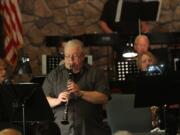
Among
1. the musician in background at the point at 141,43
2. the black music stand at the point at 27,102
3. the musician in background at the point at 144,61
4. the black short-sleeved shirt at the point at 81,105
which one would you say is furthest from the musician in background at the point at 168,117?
the black music stand at the point at 27,102

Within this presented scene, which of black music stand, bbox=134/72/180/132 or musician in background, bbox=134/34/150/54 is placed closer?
black music stand, bbox=134/72/180/132

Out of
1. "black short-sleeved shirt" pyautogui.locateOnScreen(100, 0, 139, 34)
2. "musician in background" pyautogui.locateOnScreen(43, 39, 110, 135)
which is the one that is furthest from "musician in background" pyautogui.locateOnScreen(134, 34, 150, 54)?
"musician in background" pyautogui.locateOnScreen(43, 39, 110, 135)

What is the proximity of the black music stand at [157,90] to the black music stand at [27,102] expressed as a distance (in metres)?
0.90

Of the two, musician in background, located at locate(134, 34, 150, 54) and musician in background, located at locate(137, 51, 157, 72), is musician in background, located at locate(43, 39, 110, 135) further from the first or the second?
musician in background, located at locate(134, 34, 150, 54)

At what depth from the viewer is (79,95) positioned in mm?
5969

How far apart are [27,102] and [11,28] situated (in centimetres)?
369

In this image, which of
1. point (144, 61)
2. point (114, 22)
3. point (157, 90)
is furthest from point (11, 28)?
point (157, 90)

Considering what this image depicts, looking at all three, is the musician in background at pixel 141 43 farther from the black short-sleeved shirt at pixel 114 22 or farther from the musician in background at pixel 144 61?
the musician in background at pixel 144 61

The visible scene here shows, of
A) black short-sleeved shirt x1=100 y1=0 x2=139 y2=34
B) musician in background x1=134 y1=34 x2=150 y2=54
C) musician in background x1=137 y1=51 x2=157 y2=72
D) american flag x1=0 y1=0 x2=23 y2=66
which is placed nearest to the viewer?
musician in background x1=137 y1=51 x2=157 y2=72

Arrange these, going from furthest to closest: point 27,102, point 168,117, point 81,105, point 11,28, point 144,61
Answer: point 11,28, point 144,61, point 168,117, point 81,105, point 27,102

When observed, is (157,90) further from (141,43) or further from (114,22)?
(114,22)

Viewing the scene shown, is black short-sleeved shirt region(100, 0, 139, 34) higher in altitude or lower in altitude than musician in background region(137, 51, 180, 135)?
higher

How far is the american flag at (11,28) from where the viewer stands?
9070 millimetres

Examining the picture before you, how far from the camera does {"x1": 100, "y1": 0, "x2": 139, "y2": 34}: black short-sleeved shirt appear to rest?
30.8 ft
